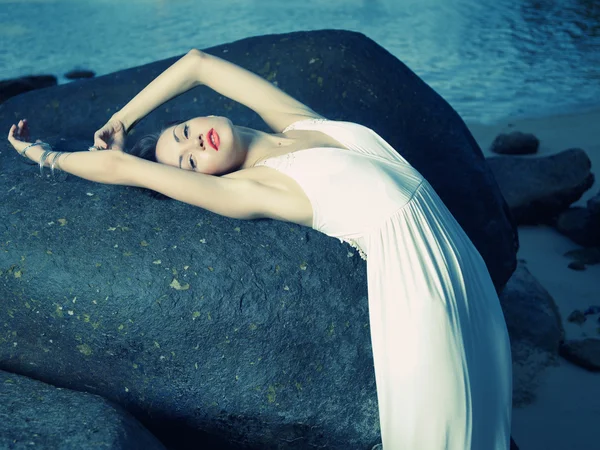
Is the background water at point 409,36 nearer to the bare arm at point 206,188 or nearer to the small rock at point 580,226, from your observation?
the small rock at point 580,226

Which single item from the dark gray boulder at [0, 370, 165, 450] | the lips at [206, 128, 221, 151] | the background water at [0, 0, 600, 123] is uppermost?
the lips at [206, 128, 221, 151]

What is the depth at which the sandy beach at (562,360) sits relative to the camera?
3064 millimetres

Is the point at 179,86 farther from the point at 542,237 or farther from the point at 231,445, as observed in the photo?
the point at 542,237

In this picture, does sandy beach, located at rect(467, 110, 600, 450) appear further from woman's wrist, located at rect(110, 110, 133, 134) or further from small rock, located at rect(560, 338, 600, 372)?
woman's wrist, located at rect(110, 110, 133, 134)

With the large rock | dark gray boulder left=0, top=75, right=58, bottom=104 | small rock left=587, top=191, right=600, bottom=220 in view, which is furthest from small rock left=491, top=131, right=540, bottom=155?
dark gray boulder left=0, top=75, right=58, bottom=104

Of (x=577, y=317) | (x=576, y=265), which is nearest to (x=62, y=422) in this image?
(x=577, y=317)

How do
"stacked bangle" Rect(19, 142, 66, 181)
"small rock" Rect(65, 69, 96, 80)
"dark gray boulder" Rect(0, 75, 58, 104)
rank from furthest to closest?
"small rock" Rect(65, 69, 96, 80) < "dark gray boulder" Rect(0, 75, 58, 104) < "stacked bangle" Rect(19, 142, 66, 181)

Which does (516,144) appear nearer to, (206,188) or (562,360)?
(562,360)

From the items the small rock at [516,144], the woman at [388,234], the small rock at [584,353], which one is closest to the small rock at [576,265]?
the small rock at [584,353]

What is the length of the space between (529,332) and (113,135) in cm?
204

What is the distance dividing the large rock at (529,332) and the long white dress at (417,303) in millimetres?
956

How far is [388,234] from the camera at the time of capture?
7.54 ft

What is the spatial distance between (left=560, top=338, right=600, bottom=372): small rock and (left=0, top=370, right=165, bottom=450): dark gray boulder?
6.60 feet

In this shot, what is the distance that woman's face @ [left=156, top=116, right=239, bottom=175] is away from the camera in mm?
2418
